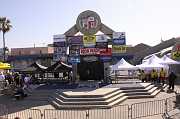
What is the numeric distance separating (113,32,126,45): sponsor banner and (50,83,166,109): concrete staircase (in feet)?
18.6

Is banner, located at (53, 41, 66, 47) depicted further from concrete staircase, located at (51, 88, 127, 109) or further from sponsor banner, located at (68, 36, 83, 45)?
concrete staircase, located at (51, 88, 127, 109)

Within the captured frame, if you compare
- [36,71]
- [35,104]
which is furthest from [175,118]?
[36,71]

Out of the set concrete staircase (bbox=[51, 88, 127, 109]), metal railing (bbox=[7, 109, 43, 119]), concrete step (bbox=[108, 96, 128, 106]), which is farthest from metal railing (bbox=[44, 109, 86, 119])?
concrete step (bbox=[108, 96, 128, 106])

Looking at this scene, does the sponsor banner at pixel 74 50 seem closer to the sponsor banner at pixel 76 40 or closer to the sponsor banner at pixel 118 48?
the sponsor banner at pixel 76 40

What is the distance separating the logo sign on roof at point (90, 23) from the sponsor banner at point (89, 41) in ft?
1.46

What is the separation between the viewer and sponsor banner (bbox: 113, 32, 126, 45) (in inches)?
1332

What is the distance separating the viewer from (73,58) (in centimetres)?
3538

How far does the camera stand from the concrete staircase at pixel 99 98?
82.0 feet

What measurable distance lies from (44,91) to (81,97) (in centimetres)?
509

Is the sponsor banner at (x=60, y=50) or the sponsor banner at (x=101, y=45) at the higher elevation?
the sponsor banner at (x=101, y=45)

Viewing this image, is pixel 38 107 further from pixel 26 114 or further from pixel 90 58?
pixel 90 58

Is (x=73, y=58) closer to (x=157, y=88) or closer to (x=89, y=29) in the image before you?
(x=89, y=29)

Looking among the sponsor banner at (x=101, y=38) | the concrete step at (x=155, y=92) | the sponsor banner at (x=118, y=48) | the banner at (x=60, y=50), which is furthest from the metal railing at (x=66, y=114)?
the banner at (x=60, y=50)

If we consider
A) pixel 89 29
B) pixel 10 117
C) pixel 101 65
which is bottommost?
pixel 10 117
